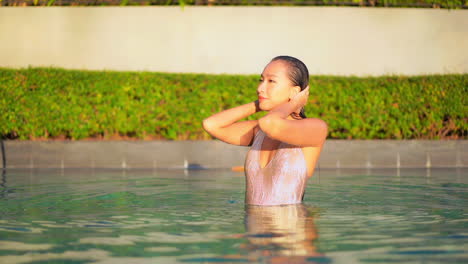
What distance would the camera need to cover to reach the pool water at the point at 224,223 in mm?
4797

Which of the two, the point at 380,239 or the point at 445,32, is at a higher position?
the point at 445,32

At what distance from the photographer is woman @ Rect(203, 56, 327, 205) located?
20.5 feet

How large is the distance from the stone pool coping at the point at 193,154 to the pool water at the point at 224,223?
2704mm

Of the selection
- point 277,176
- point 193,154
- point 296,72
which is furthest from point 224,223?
point 193,154

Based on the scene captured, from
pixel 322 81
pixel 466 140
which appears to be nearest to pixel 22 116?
pixel 322 81

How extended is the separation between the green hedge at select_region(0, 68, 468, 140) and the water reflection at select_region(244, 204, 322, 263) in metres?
7.33

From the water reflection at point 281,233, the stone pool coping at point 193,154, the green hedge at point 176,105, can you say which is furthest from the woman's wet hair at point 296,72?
the green hedge at point 176,105

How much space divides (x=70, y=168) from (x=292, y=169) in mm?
7253

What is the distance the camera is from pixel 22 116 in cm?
1399

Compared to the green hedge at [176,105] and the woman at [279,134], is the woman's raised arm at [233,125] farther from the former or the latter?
the green hedge at [176,105]

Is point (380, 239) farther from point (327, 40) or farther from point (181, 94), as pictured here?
point (327, 40)

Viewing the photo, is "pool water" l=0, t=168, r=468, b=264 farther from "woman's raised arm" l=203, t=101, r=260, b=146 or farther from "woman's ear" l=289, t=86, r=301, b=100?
"woman's ear" l=289, t=86, r=301, b=100

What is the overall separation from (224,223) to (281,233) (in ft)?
2.49

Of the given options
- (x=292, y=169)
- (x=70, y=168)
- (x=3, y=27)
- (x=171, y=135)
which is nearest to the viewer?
(x=292, y=169)
